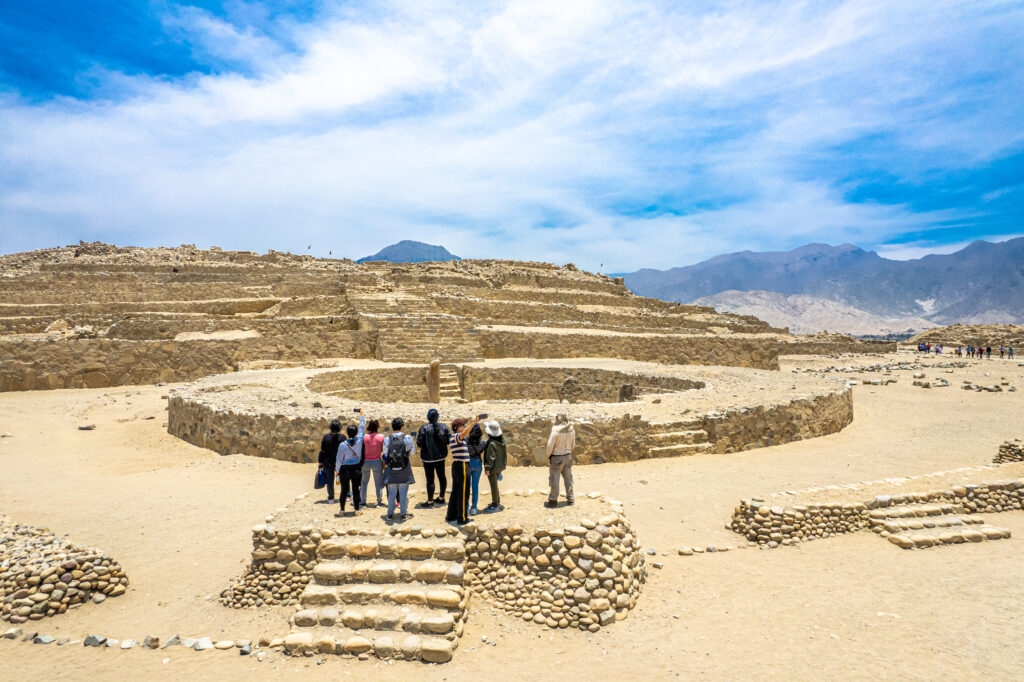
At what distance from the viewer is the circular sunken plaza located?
32.5 feet

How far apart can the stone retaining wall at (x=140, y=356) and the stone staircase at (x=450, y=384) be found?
4973mm

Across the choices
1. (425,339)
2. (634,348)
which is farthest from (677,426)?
(634,348)

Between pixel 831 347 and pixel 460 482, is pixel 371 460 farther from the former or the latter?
pixel 831 347

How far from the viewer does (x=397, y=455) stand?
5.94 m

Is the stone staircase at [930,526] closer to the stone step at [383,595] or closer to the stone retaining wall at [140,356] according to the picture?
the stone step at [383,595]

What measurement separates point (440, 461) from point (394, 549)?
1.14 metres

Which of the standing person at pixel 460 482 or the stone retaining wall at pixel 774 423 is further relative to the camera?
the stone retaining wall at pixel 774 423

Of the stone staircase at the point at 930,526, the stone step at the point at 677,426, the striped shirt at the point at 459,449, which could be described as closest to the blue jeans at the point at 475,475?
the striped shirt at the point at 459,449

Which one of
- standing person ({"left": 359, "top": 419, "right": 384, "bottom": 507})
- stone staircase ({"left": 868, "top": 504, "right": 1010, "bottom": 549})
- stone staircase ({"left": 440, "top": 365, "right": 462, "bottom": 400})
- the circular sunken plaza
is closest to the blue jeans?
→ standing person ({"left": 359, "top": 419, "right": 384, "bottom": 507})

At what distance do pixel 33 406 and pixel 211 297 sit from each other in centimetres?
1458

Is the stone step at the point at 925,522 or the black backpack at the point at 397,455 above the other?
the black backpack at the point at 397,455

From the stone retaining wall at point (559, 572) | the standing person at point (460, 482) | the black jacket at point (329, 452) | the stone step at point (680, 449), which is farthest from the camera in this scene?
the stone step at point (680, 449)

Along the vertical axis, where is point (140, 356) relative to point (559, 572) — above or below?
above

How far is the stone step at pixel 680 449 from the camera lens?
10.2 meters
